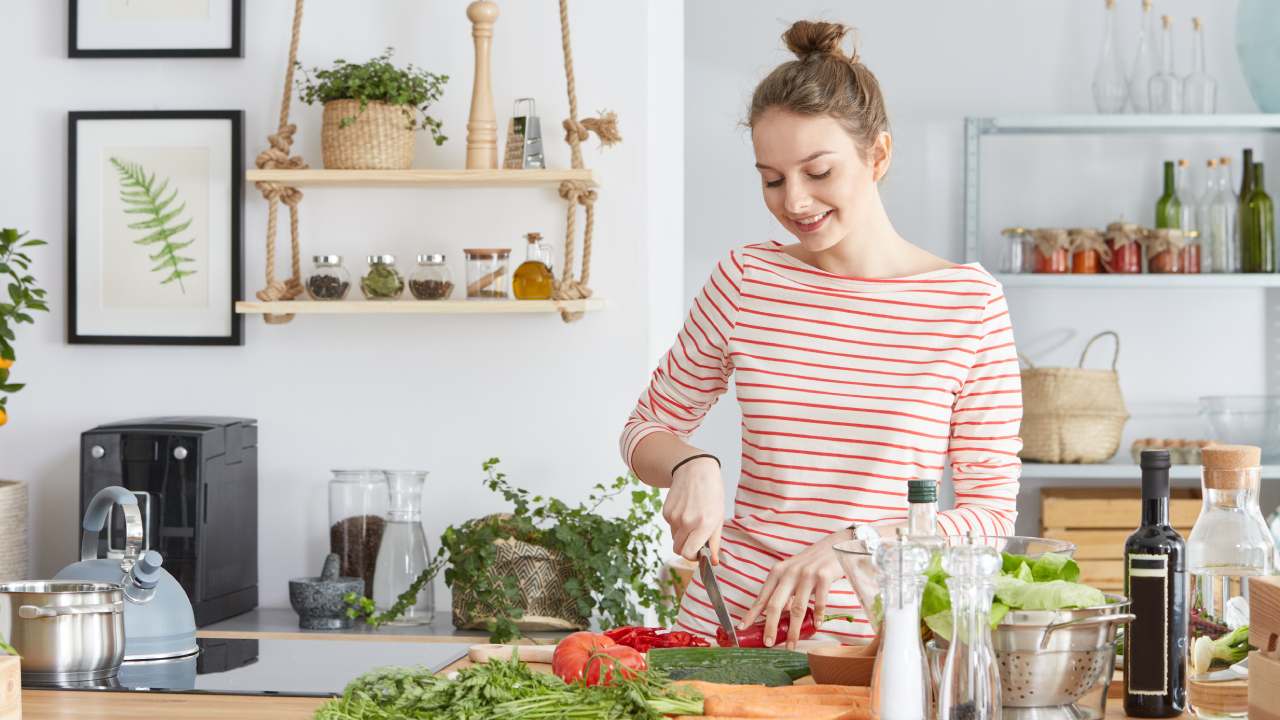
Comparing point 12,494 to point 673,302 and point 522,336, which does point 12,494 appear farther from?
point 673,302

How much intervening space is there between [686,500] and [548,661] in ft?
0.85

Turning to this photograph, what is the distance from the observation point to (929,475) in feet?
5.76

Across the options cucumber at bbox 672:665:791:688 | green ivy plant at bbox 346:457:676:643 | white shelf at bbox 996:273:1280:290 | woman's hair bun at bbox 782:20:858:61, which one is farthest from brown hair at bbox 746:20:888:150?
white shelf at bbox 996:273:1280:290

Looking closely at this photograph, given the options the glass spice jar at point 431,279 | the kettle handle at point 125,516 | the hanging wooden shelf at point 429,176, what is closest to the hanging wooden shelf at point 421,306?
the glass spice jar at point 431,279

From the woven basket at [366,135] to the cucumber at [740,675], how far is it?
5.80 feet

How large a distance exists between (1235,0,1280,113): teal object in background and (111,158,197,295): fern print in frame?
3.05m

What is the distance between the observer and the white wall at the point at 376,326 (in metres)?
2.99

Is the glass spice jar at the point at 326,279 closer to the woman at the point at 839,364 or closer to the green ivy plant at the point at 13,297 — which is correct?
the green ivy plant at the point at 13,297

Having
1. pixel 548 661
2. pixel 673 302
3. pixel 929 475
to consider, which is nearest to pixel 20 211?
pixel 673 302

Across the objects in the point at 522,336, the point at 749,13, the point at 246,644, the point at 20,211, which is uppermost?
the point at 749,13

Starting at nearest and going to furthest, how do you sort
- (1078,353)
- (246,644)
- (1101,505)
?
1. (246,644)
2. (1101,505)
3. (1078,353)

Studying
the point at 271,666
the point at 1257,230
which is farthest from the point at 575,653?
the point at 1257,230

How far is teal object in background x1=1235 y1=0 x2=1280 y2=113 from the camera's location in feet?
13.0

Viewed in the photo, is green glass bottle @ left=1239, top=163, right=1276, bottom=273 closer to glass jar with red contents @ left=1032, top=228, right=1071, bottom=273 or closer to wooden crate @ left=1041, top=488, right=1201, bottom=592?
glass jar with red contents @ left=1032, top=228, right=1071, bottom=273
